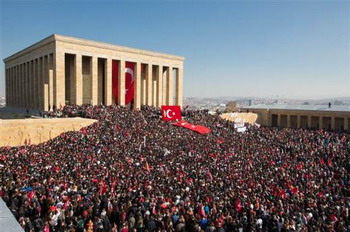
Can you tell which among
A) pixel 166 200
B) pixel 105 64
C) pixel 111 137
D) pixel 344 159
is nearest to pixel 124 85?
pixel 105 64

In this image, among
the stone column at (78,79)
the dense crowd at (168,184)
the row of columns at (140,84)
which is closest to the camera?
the dense crowd at (168,184)

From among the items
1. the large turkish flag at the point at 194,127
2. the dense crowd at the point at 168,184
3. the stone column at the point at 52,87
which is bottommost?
the dense crowd at the point at 168,184

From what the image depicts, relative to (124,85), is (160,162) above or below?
below

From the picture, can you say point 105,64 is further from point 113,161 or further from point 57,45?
point 113,161

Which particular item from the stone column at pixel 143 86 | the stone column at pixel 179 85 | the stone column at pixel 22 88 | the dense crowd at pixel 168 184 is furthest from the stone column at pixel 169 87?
the dense crowd at pixel 168 184

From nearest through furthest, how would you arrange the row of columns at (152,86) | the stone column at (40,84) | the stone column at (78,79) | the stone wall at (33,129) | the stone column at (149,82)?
the stone wall at (33,129)
the stone column at (78,79)
the stone column at (40,84)
the row of columns at (152,86)
the stone column at (149,82)

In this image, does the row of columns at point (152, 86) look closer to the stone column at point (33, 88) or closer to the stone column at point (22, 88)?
the stone column at point (33, 88)

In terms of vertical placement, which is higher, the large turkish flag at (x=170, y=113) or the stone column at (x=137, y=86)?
the stone column at (x=137, y=86)
